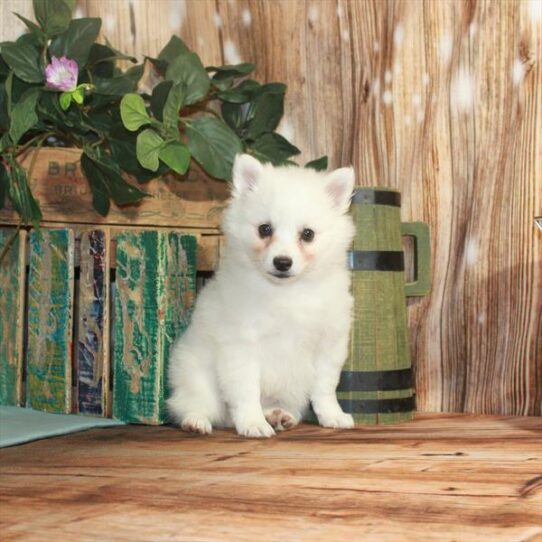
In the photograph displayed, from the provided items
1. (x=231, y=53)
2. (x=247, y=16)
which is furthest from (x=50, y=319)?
(x=247, y=16)

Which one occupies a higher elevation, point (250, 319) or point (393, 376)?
point (250, 319)

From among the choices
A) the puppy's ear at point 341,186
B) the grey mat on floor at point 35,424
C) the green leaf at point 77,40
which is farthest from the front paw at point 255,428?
the green leaf at point 77,40

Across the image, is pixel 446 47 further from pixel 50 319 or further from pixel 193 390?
pixel 50 319

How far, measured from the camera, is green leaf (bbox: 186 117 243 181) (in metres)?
2.64

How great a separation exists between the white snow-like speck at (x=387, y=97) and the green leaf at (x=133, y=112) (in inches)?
30.2

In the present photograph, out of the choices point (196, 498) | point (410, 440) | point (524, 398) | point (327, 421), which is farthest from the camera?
point (524, 398)

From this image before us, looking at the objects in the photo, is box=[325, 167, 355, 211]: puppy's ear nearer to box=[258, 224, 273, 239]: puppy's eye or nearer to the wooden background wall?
box=[258, 224, 273, 239]: puppy's eye

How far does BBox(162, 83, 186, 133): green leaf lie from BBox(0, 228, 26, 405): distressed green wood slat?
567mm

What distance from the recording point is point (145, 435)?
2.30 metres

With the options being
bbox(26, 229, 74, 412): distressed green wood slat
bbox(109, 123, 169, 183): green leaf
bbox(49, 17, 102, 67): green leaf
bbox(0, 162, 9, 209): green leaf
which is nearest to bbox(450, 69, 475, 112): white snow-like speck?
bbox(109, 123, 169, 183): green leaf

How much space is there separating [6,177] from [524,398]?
1.66m

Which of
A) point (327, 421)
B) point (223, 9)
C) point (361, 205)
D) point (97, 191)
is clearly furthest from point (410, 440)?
point (223, 9)

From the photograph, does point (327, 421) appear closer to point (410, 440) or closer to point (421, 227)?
point (410, 440)

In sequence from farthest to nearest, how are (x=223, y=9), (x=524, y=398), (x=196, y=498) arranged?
(x=223, y=9) → (x=524, y=398) → (x=196, y=498)
